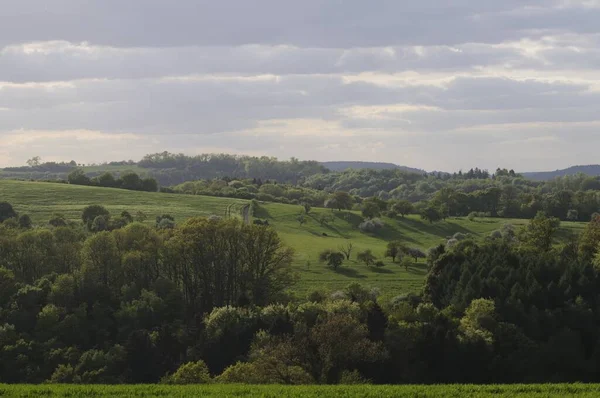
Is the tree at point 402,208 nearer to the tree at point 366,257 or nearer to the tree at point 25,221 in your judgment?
the tree at point 366,257

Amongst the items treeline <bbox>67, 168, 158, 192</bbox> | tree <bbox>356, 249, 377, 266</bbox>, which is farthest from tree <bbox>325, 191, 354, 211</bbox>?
tree <bbox>356, 249, 377, 266</bbox>

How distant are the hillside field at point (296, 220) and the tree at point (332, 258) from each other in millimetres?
1166

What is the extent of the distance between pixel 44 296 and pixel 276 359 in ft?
109

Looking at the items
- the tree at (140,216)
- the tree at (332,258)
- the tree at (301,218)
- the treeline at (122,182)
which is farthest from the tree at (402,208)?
the treeline at (122,182)

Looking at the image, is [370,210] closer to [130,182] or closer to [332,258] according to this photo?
[332,258]

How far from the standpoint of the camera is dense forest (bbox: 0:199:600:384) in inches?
1881

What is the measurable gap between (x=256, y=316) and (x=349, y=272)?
4069cm

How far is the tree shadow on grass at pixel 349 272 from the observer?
93625 millimetres

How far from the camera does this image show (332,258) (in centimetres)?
9894

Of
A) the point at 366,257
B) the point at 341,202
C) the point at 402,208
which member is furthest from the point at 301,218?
the point at 366,257

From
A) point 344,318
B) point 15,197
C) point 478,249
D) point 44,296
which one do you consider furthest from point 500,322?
point 15,197

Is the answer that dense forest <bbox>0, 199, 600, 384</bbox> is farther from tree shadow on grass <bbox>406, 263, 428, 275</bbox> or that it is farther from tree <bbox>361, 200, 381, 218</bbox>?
tree <bbox>361, 200, 381, 218</bbox>

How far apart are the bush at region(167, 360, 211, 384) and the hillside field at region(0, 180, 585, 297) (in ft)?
169

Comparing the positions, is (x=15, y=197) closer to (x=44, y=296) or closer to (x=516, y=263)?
(x=44, y=296)
